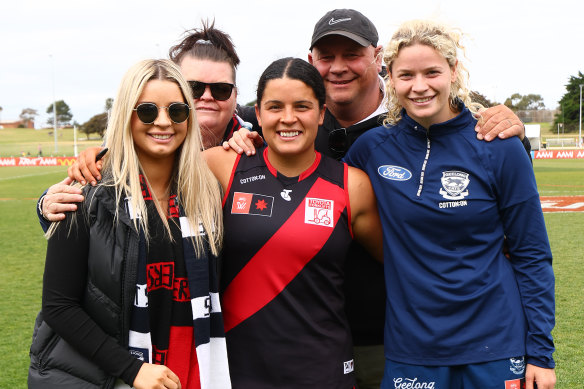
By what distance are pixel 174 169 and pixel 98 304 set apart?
780 mm

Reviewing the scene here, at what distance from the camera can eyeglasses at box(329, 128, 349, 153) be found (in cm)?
384

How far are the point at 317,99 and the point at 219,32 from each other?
1.55 meters

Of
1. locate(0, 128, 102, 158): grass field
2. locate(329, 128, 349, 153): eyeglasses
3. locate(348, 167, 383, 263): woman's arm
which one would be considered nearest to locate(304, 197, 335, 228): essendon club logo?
locate(348, 167, 383, 263): woman's arm

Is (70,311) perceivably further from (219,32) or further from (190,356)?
(219,32)

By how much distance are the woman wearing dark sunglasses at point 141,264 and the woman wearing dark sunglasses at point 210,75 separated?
1168 millimetres

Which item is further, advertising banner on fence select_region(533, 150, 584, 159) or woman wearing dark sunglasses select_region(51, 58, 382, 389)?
advertising banner on fence select_region(533, 150, 584, 159)

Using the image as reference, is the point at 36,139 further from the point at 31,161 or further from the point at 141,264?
the point at 141,264

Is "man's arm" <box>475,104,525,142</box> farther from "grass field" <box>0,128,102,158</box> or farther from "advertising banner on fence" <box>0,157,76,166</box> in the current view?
"grass field" <box>0,128,102,158</box>

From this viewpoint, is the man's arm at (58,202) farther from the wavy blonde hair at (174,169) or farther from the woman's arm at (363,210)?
the woman's arm at (363,210)

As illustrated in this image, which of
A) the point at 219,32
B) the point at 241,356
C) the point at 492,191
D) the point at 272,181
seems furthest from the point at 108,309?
the point at 219,32

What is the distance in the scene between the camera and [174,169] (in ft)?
9.38

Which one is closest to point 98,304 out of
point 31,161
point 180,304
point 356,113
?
point 180,304

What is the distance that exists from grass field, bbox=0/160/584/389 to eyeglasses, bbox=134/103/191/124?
376 centimetres

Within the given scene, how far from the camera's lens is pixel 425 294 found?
9.22ft
